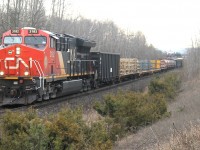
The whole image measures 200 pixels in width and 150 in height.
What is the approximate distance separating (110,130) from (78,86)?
39.5 feet

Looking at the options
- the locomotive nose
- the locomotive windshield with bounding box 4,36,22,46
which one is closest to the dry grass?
the locomotive nose

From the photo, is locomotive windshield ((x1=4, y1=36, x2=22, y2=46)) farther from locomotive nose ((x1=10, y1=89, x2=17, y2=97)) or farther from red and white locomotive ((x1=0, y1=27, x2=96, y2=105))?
locomotive nose ((x1=10, y1=89, x2=17, y2=97))

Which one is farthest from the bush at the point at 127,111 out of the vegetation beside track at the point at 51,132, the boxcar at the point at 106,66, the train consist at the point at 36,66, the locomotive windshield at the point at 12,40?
the boxcar at the point at 106,66

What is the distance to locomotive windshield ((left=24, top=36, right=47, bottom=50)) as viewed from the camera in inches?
685

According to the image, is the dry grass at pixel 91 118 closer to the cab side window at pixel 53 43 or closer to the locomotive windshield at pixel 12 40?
the cab side window at pixel 53 43

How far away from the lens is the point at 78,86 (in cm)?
2223

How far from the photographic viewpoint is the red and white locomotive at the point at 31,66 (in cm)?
1627

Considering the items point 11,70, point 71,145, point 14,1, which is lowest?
point 71,145

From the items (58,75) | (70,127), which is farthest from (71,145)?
(58,75)

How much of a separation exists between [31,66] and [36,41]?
4.96ft

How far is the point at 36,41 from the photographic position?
17.6 metres

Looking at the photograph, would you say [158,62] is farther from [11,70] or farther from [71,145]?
[71,145]

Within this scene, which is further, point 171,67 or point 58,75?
point 171,67

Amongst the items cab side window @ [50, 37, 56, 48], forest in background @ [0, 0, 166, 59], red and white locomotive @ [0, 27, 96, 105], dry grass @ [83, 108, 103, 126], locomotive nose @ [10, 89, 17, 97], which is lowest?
dry grass @ [83, 108, 103, 126]
